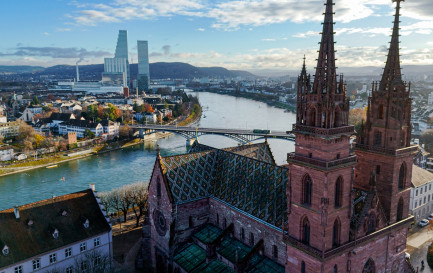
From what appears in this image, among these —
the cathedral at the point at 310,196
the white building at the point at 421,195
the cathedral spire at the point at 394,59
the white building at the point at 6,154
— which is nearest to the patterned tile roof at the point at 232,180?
the cathedral at the point at 310,196

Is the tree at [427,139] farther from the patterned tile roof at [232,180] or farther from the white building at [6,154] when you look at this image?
the white building at [6,154]

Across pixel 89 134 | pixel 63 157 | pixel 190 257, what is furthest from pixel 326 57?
pixel 89 134

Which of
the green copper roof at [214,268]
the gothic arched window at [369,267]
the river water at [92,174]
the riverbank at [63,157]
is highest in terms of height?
the gothic arched window at [369,267]

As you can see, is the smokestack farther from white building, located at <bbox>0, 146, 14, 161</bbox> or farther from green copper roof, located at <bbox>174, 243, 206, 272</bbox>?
white building, located at <bbox>0, 146, 14, 161</bbox>

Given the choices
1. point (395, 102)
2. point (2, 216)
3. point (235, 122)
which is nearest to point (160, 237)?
point (2, 216)

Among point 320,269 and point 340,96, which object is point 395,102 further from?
point 320,269

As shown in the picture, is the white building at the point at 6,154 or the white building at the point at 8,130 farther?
the white building at the point at 8,130

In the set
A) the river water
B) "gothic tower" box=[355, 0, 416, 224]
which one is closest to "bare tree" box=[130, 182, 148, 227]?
the river water
